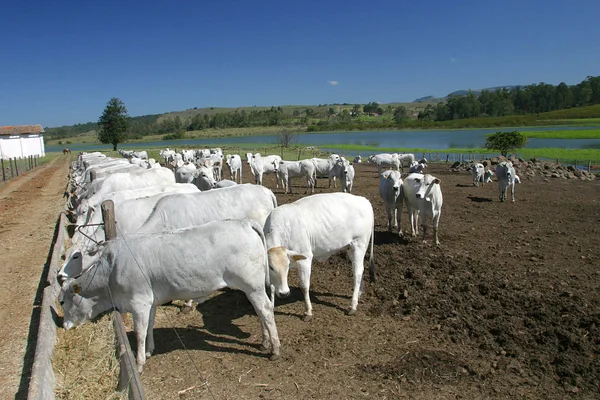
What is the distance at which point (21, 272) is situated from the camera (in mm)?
9727

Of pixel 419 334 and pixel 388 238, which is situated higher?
pixel 388 238

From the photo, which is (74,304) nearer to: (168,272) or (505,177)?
(168,272)

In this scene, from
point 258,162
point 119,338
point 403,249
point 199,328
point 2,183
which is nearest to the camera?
point 119,338

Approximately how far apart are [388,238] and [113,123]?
68.6 metres

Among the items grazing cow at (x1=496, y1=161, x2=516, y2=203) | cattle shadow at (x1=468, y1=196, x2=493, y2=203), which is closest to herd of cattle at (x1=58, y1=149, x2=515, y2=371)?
cattle shadow at (x1=468, y1=196, x2=493, y2=203)

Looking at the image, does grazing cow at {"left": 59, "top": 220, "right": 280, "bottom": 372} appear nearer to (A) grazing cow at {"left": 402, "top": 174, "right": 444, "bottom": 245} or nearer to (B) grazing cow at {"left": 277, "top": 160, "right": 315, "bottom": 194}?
(A) grazing cow at {"left": 402, "top": 174, "right": 444, "bottom": 245}

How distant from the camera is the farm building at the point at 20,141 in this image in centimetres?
5399

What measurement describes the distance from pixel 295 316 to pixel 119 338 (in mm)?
3051

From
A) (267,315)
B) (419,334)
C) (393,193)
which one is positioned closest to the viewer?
(267,315)

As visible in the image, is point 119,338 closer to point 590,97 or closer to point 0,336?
point 0,336

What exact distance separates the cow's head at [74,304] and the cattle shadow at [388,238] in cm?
773

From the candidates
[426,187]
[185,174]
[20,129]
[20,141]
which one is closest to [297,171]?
[185,174]

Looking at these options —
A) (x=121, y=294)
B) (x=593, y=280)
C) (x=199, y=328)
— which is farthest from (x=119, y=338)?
(x=593, y=280)

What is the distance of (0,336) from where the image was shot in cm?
664
